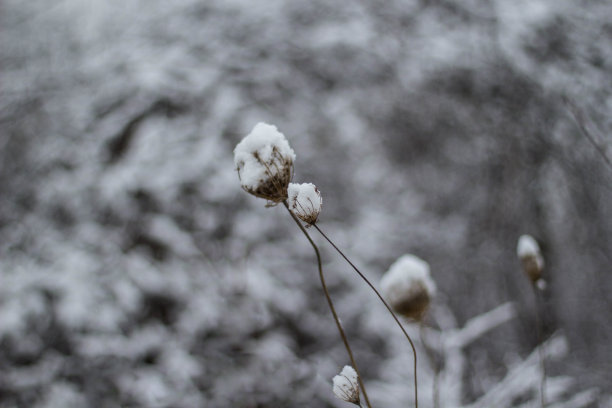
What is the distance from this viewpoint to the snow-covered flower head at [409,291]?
0.43 meters

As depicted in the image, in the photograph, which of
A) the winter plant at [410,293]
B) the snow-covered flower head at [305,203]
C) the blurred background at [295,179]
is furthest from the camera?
the blurred background at [295,179]

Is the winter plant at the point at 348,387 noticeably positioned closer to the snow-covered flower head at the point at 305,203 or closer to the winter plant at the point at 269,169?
the winter plant at the point at 269,169

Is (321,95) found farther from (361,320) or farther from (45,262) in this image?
(45,262)

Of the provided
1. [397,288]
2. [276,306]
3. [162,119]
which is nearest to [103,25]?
[162,119]

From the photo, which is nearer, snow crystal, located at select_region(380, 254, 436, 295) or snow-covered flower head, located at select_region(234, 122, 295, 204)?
snow-covered flower head, located at select_region(234, 122, 295, 204)

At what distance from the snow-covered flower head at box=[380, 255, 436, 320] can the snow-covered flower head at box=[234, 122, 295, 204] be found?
19cm

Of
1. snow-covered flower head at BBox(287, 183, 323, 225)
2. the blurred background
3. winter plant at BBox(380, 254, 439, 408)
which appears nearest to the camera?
snow-covered flower head at BBox(287, 183, 323, 225)

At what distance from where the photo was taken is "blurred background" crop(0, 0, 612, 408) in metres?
1.12

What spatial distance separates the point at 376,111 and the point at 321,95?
0.24 m

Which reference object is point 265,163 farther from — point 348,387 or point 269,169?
point 348,387

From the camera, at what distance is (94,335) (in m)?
1.12

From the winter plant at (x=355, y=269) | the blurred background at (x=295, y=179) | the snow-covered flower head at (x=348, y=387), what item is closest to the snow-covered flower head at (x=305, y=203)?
the winter plant at (x=355, y=269)

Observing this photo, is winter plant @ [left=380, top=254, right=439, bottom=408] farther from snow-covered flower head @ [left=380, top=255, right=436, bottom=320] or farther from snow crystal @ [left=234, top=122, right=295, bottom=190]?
snow crystal @ [left=234, top=122, right=295, bottom=190]

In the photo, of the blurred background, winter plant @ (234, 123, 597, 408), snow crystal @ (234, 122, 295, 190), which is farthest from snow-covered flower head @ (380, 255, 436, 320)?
the blurred background
